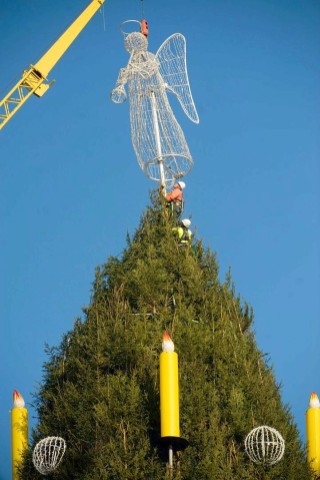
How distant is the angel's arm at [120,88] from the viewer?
46906 mm

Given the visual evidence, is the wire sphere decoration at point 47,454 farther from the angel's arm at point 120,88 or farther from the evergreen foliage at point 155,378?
the angel's arm at point 120,88

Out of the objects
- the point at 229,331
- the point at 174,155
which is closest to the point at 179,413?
the point at 229,331

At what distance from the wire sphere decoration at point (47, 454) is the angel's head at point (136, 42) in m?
16.4

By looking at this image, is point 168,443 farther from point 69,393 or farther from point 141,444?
point 69,393

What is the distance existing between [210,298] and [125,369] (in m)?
3.90

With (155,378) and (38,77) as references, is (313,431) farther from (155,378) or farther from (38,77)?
(38,77)

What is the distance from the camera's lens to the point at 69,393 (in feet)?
124

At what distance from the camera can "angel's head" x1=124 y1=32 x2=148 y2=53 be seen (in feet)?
155

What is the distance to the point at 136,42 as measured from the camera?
4719 centimetres

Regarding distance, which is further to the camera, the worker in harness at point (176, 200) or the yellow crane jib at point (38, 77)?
the yellow crane jib at point (38, 77)

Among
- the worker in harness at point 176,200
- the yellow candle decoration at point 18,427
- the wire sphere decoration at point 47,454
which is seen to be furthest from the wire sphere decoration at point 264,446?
the worker in harness at point 176,200

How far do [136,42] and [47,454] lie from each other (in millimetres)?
17082

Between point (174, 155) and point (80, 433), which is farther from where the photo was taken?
point (174, 155)

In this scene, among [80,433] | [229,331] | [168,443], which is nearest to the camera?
[168,443]
